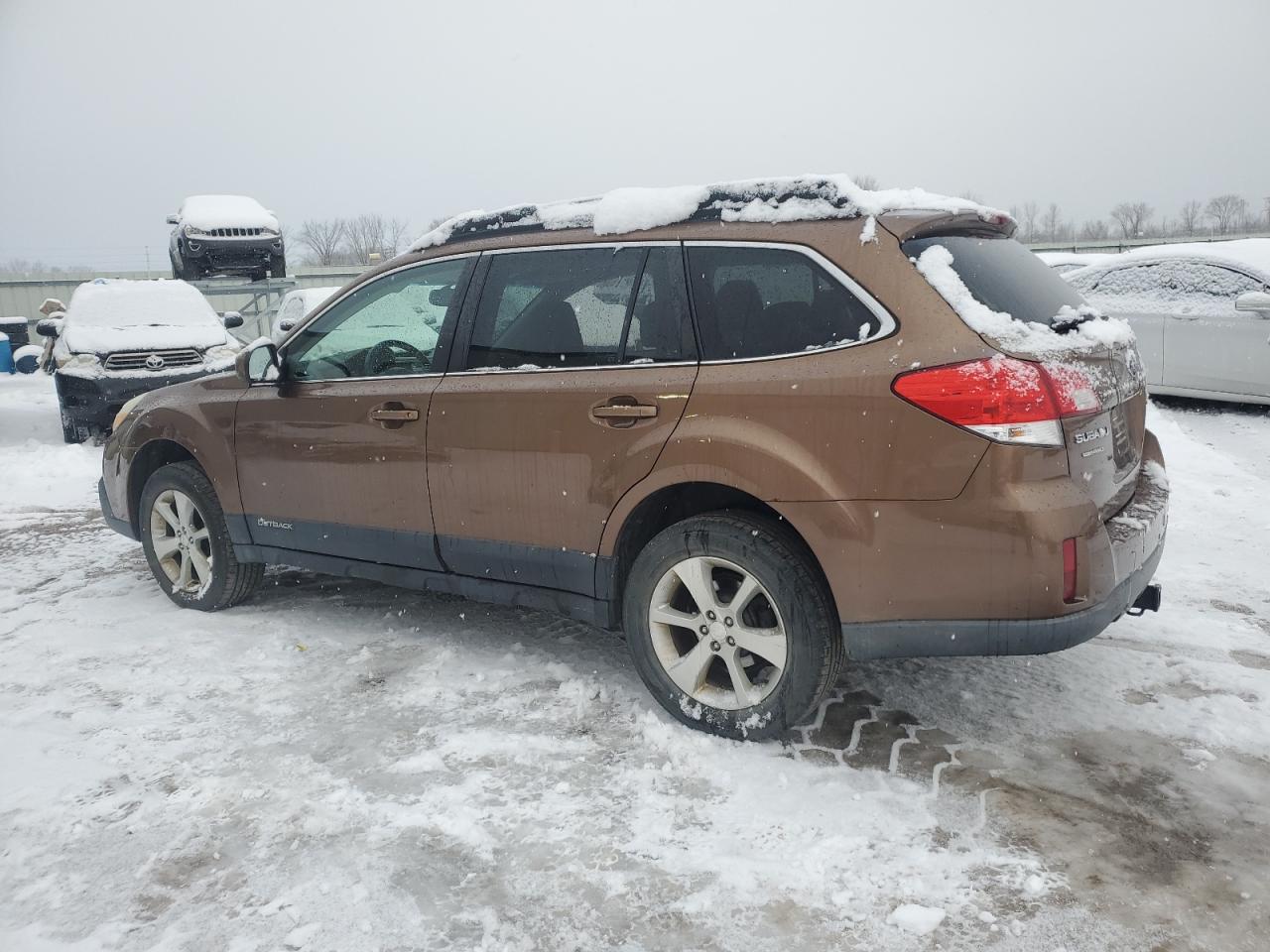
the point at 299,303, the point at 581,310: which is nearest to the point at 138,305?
the point at 299,303

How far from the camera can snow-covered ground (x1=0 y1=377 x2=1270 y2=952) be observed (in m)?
2.38

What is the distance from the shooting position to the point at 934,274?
2883mm

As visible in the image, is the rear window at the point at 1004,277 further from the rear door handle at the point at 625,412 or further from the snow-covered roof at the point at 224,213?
the snow-covered roof at the point at 224,213

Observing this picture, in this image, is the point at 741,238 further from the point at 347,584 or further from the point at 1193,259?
the point at 1193,259

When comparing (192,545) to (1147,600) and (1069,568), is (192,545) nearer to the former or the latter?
(1069,568)

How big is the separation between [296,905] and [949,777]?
1951mm

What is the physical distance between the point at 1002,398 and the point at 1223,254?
826cm

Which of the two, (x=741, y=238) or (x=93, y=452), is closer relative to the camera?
(x=741, y=238)

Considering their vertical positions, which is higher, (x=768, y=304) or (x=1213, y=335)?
(x=768, y=304)

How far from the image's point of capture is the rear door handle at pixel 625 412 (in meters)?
3.24

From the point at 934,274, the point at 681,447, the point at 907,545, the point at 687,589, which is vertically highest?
the point at 934,274

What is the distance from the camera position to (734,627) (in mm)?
3168

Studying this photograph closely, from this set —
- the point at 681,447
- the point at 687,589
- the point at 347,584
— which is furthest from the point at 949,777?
the point at 347,584

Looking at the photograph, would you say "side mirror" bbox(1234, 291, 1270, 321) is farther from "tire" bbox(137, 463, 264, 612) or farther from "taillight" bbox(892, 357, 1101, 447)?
"tire" bbox(137, 463, 264, 612)
